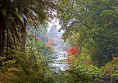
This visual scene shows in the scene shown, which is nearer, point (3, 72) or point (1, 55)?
point (3, 72)

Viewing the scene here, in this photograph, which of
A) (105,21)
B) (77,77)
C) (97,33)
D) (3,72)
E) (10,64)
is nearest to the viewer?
(3,72)

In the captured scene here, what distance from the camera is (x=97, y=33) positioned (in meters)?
7.52

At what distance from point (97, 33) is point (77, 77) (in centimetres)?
534

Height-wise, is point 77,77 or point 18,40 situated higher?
point 18,40

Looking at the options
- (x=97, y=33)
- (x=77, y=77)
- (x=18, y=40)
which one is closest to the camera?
(x=18, y=40)

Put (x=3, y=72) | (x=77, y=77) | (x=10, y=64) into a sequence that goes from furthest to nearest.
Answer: (x=77, y=77), (x=10, y=64), (x=3, y=72)

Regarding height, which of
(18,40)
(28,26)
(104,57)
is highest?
(28,26)

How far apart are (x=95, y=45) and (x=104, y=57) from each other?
32.0 inches

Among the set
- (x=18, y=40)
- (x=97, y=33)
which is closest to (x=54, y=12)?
(x=18, y=40)

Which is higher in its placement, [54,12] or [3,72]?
[54,12]

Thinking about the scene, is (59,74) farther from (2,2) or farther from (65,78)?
(2,2)

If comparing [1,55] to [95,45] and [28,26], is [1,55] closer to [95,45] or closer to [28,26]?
[28,26]

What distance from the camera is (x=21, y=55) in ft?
6.79

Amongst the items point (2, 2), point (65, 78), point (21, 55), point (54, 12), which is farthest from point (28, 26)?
point (2, 2)
